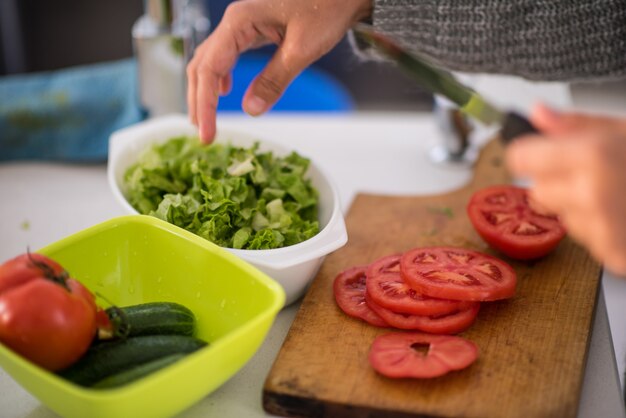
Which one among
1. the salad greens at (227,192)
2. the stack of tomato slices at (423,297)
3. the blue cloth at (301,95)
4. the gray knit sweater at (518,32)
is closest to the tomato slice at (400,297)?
the stack of tomato slices at (423,297)

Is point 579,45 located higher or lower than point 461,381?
higher

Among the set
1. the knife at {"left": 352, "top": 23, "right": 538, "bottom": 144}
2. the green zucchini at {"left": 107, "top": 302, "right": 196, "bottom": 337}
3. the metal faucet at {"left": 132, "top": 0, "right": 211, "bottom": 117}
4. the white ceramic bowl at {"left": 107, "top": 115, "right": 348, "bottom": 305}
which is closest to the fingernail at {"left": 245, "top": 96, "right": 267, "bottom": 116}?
the white ceramic bowl at {"left": 107, "top": 115, "right": 348, "bottom": 305}

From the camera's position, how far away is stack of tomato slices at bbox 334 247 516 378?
101 centimetres

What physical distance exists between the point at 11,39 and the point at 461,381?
9.58 feet

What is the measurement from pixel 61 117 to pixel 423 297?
3.57 ft

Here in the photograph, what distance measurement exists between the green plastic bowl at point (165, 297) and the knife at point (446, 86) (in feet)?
1.99

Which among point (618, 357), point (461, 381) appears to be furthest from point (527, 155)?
point (618, 357)

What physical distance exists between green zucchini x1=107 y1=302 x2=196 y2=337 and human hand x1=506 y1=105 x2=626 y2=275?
19.5 inches

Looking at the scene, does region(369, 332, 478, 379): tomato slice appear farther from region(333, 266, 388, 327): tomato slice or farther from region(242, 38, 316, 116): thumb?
region(242, 38, 316, 116): thumb

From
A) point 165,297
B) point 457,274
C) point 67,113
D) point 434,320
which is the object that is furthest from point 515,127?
point 67,113

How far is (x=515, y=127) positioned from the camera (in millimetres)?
1328

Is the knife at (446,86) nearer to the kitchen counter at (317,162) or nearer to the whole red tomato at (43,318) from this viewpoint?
the kitchen counter at (317,162)

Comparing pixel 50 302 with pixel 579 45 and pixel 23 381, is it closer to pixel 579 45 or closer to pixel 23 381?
pixel 23 381

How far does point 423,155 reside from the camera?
185 centimetres
